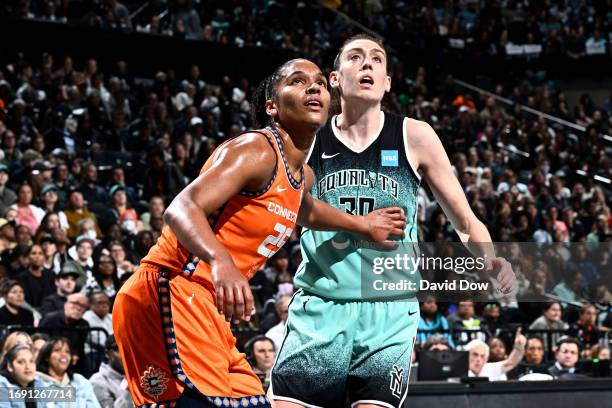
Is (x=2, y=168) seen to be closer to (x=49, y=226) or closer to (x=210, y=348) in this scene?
(x=49, y=226)

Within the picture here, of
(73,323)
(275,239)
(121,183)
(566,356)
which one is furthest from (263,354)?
(121,183)

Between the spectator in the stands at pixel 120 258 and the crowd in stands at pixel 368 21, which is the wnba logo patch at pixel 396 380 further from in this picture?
the crowd in stands at pixel 368 21

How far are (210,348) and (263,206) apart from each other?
0.51 m

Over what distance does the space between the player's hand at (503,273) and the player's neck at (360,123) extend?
752mm

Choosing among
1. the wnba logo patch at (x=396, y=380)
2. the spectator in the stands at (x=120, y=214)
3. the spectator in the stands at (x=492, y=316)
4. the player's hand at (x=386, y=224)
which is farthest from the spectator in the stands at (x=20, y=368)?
the spectator in the stands at (x=492, y=316)

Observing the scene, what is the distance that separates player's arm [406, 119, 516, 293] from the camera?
13.8 feet

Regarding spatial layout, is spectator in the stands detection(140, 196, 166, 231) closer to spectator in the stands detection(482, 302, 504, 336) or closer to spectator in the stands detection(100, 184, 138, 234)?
spectator in the stands detection(100, 184, 138, 234)

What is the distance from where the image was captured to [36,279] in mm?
8914

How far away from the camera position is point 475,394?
6562mm

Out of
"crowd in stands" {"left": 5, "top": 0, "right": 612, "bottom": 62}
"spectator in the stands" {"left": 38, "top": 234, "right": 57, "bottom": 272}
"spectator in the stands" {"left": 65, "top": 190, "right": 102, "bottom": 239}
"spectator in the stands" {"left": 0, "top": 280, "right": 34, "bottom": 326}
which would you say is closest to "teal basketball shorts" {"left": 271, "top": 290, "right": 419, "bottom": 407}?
"spectator in the stands" {"left": 0, "top": 280, "right": 34, "bottom": 326}

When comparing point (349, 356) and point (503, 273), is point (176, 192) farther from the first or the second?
point (503, 273)

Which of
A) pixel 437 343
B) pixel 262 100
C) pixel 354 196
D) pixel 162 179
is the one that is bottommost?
pixel 437 343

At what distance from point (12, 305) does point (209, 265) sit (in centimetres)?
553

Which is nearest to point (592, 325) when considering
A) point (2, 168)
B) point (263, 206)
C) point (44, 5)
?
point (2, 168)
